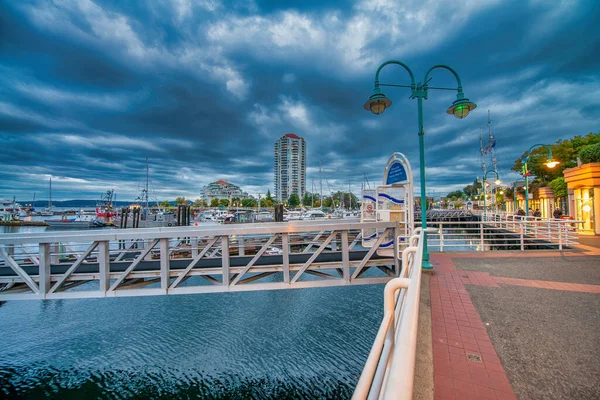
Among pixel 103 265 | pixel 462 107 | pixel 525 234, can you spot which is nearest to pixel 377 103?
pixel 462 107

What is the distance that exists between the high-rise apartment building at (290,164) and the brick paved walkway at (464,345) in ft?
377

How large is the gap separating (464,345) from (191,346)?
9.27 m

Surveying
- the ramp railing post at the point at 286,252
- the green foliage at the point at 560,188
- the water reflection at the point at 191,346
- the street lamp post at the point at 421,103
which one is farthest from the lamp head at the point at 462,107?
the green foliage at the point at 560,188

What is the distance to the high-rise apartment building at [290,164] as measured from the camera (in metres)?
122

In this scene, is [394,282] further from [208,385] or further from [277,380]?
[208,385]

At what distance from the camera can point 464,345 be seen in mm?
3381

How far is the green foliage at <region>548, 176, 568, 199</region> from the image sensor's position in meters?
23.8

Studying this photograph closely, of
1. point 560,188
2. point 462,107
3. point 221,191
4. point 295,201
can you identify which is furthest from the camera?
point 221,191

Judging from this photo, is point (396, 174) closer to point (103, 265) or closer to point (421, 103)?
point (421, 103)

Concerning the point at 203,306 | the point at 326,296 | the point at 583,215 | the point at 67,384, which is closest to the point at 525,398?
the point at 67,384

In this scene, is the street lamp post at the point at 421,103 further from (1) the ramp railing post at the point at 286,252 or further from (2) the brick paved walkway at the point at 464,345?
(1) the ramp railing post at the point at 286,252

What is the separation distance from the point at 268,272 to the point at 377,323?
19.8 feet

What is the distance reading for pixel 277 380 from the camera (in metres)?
7.60

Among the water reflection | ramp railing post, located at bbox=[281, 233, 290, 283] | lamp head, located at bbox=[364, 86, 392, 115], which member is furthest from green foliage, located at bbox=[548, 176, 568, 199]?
ramp railing post, located at bbox=[281, 233, 290, 283]
